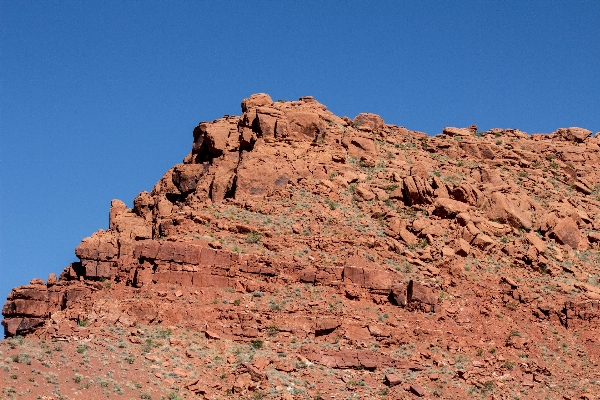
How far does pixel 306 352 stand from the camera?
4266cm

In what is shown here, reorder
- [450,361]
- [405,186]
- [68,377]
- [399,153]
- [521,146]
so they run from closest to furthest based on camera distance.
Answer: [68,377] < [450,361] < [405,186] < [399,153] < [521,146]

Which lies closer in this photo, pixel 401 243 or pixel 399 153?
pixel 401 243

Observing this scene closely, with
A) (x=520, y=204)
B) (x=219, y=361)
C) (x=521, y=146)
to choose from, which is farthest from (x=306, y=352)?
(x=521, y=146)

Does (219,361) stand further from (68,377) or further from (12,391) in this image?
(12,391)

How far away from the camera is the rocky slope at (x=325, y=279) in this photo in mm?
41844

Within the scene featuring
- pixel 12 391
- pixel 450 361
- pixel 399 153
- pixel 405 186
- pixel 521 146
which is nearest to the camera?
pixel 12 391

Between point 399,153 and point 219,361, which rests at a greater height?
point 399,153

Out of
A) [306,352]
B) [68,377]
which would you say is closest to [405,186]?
[306,352]

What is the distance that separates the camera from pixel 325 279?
46.0 metres

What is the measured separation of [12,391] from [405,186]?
83.0ft

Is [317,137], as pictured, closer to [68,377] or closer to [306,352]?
[306,352]

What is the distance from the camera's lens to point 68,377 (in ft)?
123

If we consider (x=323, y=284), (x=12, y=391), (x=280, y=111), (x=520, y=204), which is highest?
(x=280, y=111)

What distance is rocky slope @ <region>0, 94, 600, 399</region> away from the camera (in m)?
41.8
